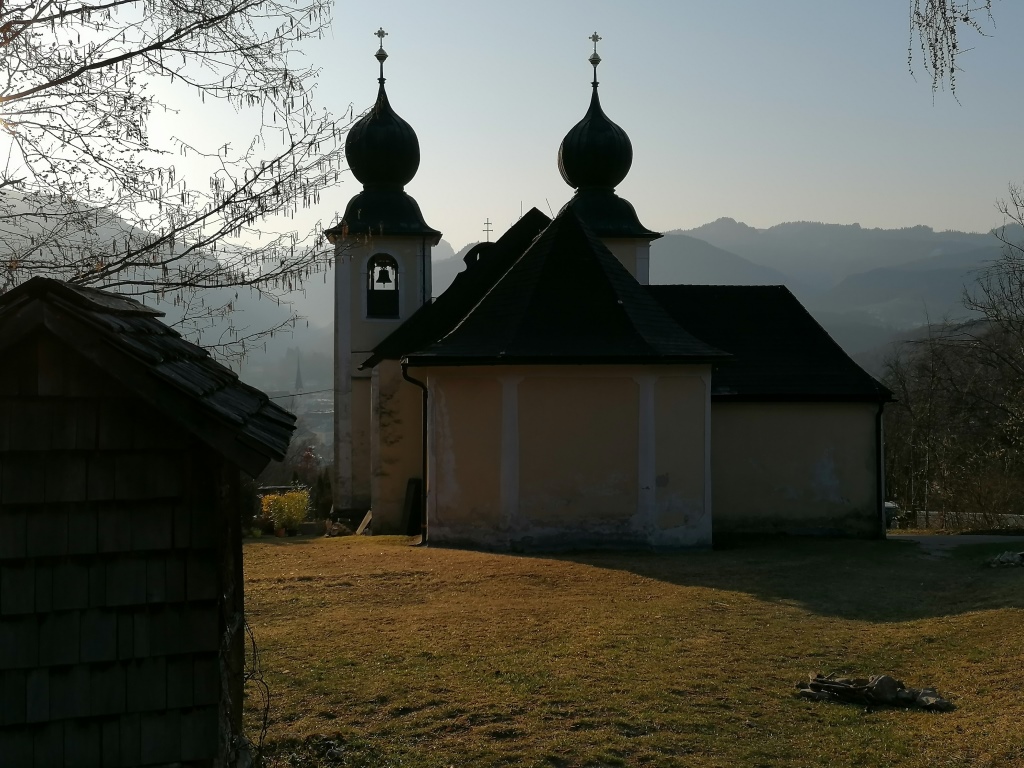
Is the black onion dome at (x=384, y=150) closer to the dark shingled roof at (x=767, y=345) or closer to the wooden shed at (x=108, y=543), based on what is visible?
the dark shingled roof at (x=767, y=345)

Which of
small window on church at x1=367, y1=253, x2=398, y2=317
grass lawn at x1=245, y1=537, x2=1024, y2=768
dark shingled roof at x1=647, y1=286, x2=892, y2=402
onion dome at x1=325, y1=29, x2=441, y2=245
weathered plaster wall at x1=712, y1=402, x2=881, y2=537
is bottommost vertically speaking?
grass lawn at x1=245, y1=537, x2=1024, y2=768

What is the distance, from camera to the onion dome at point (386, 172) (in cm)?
2550

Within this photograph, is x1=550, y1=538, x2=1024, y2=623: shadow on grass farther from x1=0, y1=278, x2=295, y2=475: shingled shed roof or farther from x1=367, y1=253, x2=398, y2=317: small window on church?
x1=367, y1=253, x2=398, y2=317: small window on church

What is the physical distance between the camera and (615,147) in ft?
84.7

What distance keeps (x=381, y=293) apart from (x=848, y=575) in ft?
53.4

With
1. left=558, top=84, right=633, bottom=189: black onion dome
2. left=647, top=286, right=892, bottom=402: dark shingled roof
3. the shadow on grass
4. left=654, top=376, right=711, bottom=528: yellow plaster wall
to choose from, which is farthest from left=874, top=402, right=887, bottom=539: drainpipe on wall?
left=558, top=84, right=633, bottom=189: black onion dome

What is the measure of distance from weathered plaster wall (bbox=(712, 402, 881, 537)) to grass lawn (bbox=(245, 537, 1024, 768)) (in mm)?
4239

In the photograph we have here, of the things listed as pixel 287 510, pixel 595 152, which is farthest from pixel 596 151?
pixel 287 510

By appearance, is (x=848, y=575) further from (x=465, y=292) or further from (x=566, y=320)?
(x=465, y=292)

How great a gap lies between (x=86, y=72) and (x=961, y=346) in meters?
27.4

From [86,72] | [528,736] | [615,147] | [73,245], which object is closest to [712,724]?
[528,736]

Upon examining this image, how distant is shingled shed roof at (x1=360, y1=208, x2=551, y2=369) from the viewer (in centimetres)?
2114

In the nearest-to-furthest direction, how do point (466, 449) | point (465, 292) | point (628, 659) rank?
1. point (628, 659)
2. point (466, 449)
3. point (465, 292)

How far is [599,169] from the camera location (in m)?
26.0
